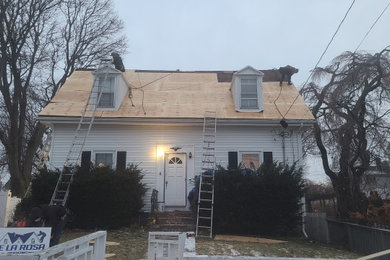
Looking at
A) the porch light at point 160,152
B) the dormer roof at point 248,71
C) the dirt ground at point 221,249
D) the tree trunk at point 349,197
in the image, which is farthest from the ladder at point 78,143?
the tree trunk at point 349,197

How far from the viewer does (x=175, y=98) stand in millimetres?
15531

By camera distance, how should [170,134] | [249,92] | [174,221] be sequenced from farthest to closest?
[249,92] < [170,134] < [174,221]

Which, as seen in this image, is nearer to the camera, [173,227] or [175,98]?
[173,227]

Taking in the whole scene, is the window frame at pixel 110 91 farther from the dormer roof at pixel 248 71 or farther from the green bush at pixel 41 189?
the dormer roof at pixel 248 71

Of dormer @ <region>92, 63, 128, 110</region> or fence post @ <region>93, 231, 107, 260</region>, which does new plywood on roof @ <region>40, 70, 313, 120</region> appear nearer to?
dormer @ <region>92, 63, 128, 110</region>

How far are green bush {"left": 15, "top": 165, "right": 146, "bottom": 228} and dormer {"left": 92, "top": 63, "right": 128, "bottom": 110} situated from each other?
142 inches

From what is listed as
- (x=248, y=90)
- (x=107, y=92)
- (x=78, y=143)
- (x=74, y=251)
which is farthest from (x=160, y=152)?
(x=74, y=251)

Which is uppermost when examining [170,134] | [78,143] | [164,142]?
[170,134]

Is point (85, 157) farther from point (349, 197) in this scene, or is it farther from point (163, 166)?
point (349, 197)

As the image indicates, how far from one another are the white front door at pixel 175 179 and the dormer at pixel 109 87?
3.16 m

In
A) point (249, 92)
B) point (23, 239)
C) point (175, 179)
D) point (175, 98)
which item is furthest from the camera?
point (175, 98)

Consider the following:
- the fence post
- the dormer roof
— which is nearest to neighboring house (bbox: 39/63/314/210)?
the dormer roof

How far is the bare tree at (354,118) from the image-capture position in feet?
41.0

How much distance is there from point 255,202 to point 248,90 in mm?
5438
